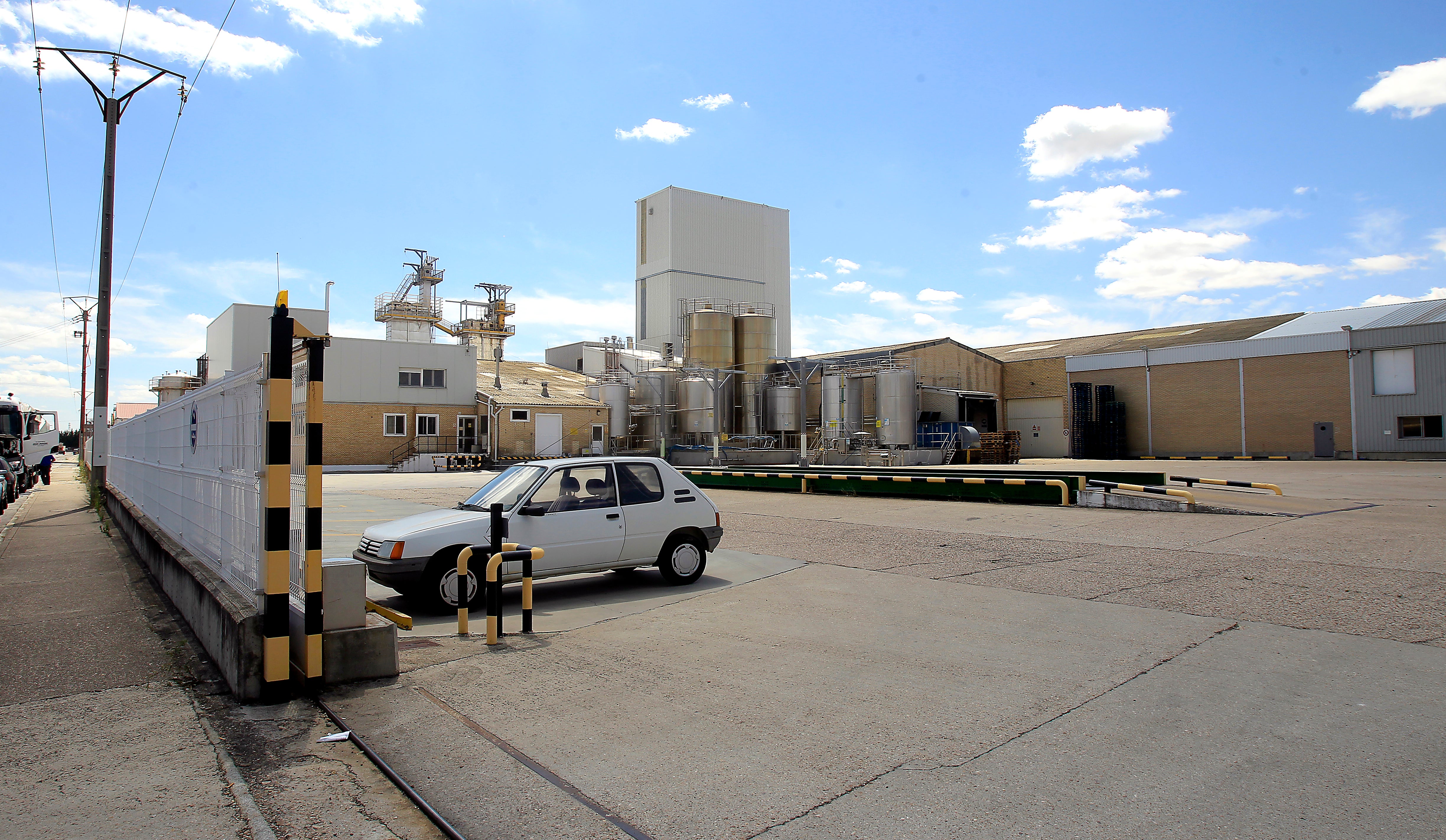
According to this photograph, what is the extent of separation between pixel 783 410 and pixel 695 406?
465cm

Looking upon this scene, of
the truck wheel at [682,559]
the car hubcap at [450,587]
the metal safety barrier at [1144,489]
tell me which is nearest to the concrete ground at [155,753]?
the car hubcap at [450,587]

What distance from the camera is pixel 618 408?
45.0 metres

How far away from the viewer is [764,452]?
42.2 m

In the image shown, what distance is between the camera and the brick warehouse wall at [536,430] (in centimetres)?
4347

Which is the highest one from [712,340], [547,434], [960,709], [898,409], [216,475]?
[712,340]

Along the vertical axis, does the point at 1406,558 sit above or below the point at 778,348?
below

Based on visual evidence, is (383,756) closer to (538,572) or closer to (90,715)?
(90,715)

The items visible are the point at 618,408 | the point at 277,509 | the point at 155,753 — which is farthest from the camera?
the point at 618,408

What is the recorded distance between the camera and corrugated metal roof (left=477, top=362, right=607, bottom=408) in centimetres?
4475

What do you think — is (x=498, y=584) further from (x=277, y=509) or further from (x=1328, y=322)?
(x=1328, y=322)

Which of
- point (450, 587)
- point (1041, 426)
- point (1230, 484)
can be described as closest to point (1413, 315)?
point (1041, 426)

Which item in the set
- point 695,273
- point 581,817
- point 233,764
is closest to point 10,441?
point 233,764

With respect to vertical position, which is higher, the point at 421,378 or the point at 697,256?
the point at 697,256

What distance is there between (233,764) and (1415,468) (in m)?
40.3
